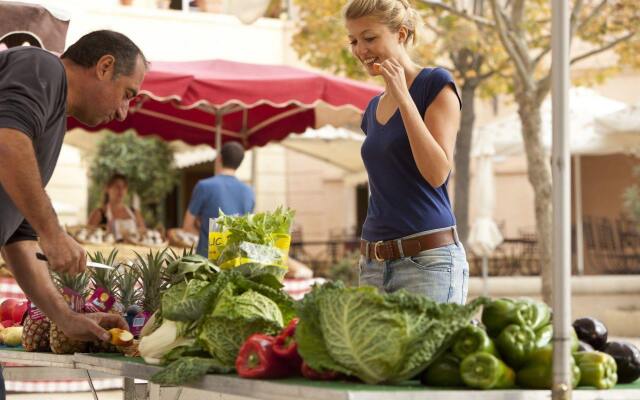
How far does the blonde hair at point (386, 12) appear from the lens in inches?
142

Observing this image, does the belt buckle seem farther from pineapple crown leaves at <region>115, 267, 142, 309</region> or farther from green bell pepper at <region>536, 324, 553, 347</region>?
green bell pepper at <region>536, 324, 553, 347</region>

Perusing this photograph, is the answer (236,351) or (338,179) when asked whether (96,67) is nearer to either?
(236,351)

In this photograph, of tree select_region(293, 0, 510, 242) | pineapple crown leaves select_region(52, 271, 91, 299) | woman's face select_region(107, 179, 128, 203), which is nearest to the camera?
pineapple crown leaves select_region(52, 271, 91, 299)

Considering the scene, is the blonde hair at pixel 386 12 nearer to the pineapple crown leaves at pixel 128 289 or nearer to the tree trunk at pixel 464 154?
the pineapple crown leaves at pixel 128 289

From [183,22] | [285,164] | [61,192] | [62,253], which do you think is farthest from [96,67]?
[285,164]

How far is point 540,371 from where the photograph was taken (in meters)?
2.55

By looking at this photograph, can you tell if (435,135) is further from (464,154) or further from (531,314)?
(464,154)

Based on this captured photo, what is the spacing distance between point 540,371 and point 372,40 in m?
1.40

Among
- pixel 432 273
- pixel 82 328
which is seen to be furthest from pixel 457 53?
pixel 82 328

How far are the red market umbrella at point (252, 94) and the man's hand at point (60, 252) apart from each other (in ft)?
18.9

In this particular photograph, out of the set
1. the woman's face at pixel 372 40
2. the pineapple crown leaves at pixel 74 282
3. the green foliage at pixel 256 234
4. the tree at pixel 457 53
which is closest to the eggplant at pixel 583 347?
the green foliage at pixel 256 234

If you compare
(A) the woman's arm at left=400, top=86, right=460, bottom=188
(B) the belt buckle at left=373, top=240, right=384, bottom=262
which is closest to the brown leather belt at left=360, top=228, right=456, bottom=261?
(B) the belt buckle at left=373, top=240, right=384, bottom=262

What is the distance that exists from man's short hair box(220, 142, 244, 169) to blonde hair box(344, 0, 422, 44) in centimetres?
535

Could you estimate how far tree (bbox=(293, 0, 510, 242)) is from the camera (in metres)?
15.9
